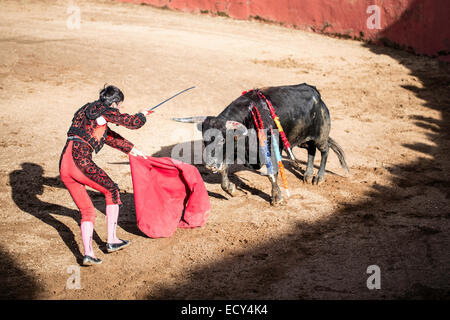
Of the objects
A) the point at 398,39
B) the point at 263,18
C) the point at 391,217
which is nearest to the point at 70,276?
the point at 391,217

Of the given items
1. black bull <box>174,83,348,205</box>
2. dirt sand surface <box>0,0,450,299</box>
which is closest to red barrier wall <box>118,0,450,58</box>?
dirt sand surface <box>0,0,450,299</box>

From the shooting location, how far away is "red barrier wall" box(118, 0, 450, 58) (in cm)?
1203

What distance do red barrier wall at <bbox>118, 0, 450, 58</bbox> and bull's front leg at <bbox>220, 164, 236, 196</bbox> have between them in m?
8.52

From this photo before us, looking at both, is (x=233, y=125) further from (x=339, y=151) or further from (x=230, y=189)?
(x=339, y=151)

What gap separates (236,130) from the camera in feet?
18.3

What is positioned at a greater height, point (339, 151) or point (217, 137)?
point (217, 137)

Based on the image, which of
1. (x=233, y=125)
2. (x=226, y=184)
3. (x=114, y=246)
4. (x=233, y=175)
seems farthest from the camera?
(x=233, y=175)

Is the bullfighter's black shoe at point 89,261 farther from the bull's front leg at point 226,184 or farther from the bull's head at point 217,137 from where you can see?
the bull's front leg at point 226,184

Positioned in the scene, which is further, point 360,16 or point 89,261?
point 360,16

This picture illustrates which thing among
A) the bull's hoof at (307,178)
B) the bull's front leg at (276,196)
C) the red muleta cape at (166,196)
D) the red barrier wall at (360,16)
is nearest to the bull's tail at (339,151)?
the bull's hoof at (307,178)

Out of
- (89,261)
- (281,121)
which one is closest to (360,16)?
(281,121)

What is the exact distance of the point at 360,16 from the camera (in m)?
13.3

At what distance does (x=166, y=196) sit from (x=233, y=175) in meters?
1.68

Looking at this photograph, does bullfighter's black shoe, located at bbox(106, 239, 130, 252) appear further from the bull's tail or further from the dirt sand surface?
the bull's tail
